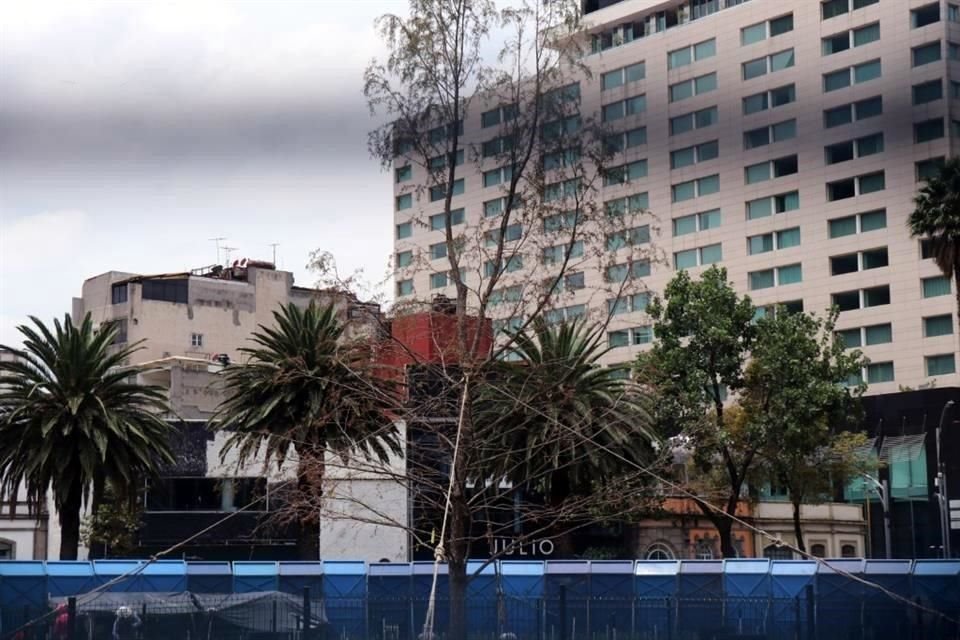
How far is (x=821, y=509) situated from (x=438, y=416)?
1761 inches

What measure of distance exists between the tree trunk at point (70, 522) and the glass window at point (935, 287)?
4147cm

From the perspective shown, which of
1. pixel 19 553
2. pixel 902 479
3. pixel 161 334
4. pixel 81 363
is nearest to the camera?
pixel 81 363

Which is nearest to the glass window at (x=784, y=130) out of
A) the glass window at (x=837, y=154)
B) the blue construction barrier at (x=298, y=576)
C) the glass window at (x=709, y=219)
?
the glass window at (x=837, y=154)

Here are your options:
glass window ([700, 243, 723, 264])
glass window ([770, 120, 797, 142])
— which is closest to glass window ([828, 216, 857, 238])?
glass window ([700, 243, 723, 264])

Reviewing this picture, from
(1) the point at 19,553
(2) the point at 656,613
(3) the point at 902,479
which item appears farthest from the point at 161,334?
(2) the point at 656,613

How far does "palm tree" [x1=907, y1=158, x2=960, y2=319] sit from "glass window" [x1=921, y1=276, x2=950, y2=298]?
17.0 meters

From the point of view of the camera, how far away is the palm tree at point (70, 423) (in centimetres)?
4291

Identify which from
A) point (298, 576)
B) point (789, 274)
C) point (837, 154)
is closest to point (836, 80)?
point (837, 154)

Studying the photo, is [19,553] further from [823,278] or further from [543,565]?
[823,278]

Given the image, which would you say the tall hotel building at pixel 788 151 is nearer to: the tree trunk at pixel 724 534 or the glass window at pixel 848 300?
the glass window at pixel 848 300

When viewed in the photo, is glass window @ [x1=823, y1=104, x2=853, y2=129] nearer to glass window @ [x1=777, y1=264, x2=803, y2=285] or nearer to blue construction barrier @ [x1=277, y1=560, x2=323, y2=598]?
blue construction barrier @ [x1=277, y1=560, x2=323, y2=598]

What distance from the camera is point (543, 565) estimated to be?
33281 millimetres

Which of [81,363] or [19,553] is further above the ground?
[81,363]

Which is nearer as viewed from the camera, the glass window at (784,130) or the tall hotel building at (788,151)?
the tall hotel building at (788,151)
